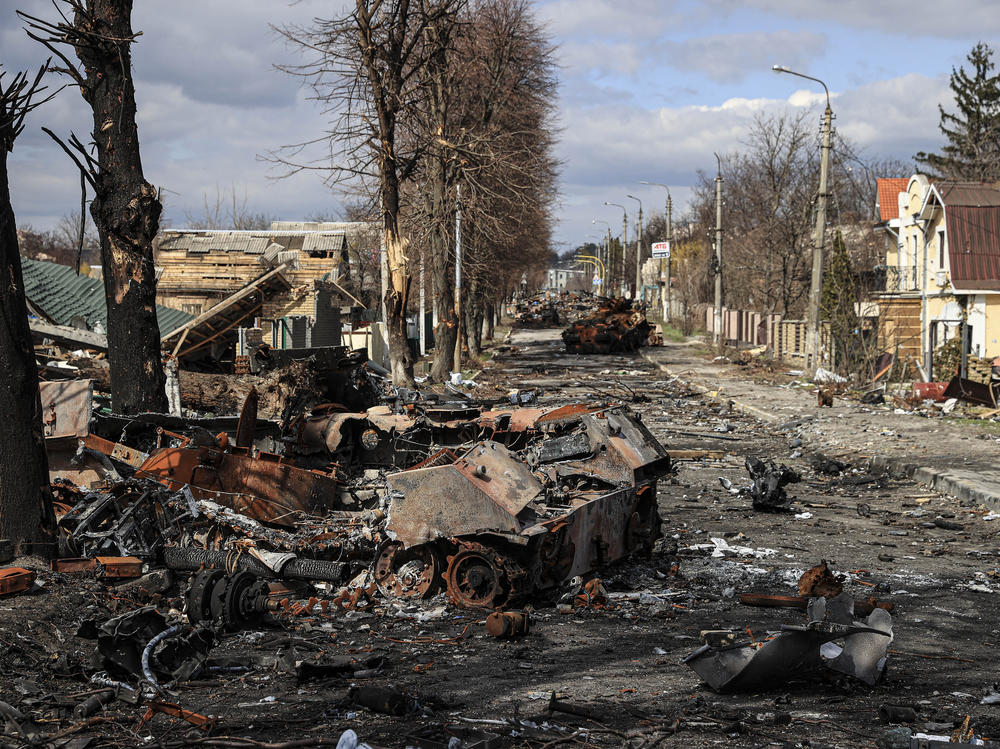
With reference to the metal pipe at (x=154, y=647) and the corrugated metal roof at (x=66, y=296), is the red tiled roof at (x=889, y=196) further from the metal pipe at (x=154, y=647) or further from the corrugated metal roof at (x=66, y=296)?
the metal pipe at (x=154, y=647)

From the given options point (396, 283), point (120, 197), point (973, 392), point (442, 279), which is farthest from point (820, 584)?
point (442, 279)

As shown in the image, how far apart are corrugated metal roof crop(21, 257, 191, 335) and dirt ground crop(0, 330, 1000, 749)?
14046 mm

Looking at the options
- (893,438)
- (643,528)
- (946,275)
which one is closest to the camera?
(643,528)

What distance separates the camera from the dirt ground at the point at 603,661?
5199mm

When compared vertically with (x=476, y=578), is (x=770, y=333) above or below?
above

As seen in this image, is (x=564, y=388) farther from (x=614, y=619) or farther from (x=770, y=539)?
(x=614, y=619)

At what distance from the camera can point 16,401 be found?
8102 millimetres

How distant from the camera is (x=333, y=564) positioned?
27.9ft

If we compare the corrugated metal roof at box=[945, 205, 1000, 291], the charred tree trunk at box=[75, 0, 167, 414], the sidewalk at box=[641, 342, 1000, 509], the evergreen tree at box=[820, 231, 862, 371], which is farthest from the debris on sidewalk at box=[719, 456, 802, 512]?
the corrugated metal roof at box=[945, 205, 1000, 291]

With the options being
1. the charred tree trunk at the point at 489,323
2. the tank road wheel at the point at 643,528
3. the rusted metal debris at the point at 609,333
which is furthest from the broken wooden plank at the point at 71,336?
the charred tree trunk at the point at 489,323

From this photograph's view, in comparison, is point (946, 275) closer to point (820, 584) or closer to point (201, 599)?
point (820, 584)

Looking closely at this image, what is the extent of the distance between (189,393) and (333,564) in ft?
29.2

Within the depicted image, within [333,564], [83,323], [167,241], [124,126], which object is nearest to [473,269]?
[167,241]

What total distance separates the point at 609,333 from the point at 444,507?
3773 centimetres
